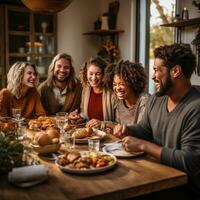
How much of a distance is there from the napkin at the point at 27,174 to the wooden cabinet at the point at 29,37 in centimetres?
321

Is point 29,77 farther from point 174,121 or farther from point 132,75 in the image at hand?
point 174,121

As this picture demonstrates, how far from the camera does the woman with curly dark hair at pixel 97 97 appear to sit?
2.63 meters

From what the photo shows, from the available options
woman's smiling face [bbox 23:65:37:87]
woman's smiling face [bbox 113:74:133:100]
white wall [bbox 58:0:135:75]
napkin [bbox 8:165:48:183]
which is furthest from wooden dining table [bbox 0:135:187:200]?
white wall [bbox 58:0:135:75]

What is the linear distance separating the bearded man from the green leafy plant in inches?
64.3

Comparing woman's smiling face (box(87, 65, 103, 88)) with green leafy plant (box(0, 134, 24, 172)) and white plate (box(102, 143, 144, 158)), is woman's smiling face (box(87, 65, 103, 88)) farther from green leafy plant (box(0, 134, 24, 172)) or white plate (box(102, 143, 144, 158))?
green leafy plant (box(0, 134, 24, 172))

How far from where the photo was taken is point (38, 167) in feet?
4.14

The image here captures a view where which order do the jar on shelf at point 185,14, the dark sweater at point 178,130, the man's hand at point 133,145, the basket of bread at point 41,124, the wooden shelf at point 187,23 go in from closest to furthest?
the dark sweater at point 178,130 < the man's hand at point 133,145 < the basket of bread at point 41,124 < the wooden shelf at point 187,23 < the jar on shelf at point 185,14

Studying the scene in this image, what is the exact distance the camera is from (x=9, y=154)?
1298 millimetres

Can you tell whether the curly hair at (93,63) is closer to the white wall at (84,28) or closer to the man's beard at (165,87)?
the man's beard at (165,87)

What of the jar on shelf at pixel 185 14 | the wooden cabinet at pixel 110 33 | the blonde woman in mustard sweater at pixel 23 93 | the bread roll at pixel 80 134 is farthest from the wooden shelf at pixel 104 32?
the bread roll at pixel 80 134

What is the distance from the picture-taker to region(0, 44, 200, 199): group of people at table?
4.88 feet

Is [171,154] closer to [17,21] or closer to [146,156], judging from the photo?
[146,156]

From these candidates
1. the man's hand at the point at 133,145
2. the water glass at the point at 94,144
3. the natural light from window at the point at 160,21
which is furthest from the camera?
the natural light from window at the point at 160,21

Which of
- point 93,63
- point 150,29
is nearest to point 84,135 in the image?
point 93,63
